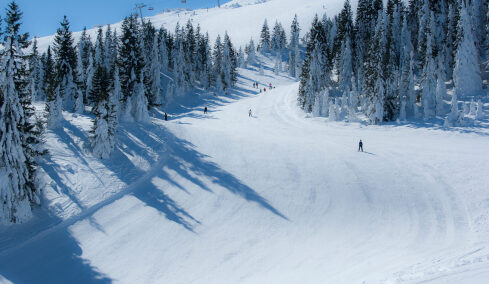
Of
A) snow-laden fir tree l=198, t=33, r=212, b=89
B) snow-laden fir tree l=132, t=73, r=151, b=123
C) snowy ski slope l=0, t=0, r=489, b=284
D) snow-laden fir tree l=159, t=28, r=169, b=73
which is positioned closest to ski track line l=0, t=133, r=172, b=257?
snowy ski slope l=0, t=0, r=489, b=284

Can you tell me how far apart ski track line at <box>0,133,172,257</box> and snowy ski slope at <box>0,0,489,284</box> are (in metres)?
0.07

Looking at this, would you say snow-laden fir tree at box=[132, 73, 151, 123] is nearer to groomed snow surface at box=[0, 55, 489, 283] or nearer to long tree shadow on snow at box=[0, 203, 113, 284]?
groomed snow surface at box=[0, 55, 489, 283]

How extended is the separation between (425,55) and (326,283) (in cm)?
4318

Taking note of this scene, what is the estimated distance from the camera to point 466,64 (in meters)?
44.3

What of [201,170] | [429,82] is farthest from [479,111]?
[201,170]

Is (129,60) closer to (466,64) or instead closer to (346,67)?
(346,67)

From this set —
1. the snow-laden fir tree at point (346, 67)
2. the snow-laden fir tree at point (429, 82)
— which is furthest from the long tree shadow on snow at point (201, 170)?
the snow-laden fir tree at point (346, 67)

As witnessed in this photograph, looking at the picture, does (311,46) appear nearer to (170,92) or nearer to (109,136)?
(170,92)

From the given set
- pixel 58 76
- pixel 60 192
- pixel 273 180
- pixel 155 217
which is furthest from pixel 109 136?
pixel 58 76

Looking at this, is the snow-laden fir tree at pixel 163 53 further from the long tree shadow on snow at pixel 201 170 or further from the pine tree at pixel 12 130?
the pine tree at pixel 12 130

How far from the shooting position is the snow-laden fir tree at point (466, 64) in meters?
43.9

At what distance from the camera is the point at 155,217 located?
22062 mm

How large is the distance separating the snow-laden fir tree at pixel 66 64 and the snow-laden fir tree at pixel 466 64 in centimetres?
5363

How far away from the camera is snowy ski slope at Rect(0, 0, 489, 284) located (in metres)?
17.2
